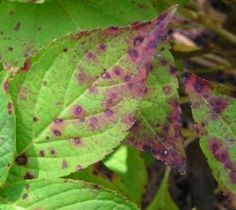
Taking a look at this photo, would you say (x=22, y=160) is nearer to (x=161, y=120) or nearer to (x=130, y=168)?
(x=161, y=120)

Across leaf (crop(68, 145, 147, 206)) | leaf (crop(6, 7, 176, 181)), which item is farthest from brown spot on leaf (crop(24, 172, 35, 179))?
leaf (crop(68, 145, 147, 206))

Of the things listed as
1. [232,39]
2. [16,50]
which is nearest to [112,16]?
[16,50]

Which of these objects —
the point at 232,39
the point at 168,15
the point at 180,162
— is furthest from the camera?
the point at 232,39

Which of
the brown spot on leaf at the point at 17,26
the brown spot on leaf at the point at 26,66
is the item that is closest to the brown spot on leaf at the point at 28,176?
the brown spot on leaf at the point at 26,66

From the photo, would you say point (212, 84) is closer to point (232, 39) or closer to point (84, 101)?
point (84, 101)

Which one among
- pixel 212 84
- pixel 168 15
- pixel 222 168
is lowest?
pixel 222 168

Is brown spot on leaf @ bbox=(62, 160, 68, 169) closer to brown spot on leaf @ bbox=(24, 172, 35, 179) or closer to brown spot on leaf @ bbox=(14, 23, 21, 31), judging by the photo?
brown spot on leaf @ bbox=(24, 172, 35, 179)
